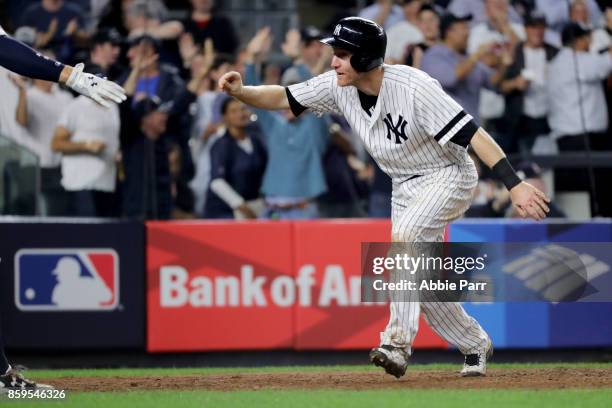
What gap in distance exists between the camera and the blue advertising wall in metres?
11.6

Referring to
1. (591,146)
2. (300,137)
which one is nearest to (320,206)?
(300,137)

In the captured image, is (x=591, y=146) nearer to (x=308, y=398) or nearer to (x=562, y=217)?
(x=562, y=217)

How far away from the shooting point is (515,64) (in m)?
12.3

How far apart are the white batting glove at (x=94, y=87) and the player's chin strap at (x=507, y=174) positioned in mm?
2215

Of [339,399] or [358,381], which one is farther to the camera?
[358,381]

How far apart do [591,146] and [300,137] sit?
2808mm

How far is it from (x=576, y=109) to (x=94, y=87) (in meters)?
6.14

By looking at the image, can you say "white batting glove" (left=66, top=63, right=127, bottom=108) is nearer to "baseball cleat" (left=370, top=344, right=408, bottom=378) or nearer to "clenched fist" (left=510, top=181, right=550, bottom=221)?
"baseball cleat" (left=370, top=344, right=408, bottom=378)

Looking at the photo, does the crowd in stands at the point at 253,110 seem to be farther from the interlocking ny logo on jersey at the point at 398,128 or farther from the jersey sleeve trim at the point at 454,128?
the jersey sleeve trim at the point at 454,128

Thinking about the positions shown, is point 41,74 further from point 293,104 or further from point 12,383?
point 12,383

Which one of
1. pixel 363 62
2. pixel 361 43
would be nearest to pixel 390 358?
pixel 363 62

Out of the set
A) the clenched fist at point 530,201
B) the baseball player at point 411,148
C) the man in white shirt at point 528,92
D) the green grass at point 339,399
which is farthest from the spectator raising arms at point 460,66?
the green grass at point 339,399

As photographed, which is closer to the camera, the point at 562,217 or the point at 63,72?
the point at 63,72

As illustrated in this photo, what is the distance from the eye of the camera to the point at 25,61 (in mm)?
7227
